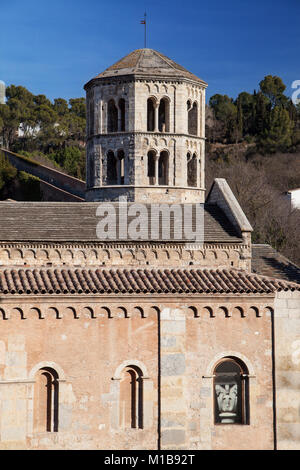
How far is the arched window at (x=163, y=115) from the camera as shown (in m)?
26.9

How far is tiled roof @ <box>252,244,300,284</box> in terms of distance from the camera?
22.6 m

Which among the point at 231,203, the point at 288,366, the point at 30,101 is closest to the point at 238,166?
the point at 30,101

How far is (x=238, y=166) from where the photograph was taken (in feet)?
193

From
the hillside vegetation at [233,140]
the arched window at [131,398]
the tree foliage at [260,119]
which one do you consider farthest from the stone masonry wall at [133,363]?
the tree foliage at [260,119]

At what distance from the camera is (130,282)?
17.2 m

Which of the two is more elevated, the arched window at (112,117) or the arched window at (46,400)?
the arched window at (112,117)

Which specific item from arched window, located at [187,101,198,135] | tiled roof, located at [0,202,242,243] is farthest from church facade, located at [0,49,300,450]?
arched window, located at [187,101,198,135]

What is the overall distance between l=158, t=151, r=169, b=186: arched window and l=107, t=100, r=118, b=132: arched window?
195cm

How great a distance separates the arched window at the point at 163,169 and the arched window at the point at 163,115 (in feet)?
3.06

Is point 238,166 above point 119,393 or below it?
above

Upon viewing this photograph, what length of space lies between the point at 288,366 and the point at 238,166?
42.2 metres

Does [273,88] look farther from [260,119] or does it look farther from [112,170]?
[112,170]

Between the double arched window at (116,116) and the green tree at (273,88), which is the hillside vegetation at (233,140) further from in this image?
the double arched window at (116,116)

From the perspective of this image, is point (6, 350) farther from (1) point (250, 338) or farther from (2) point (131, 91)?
(2) point (131, 91)
